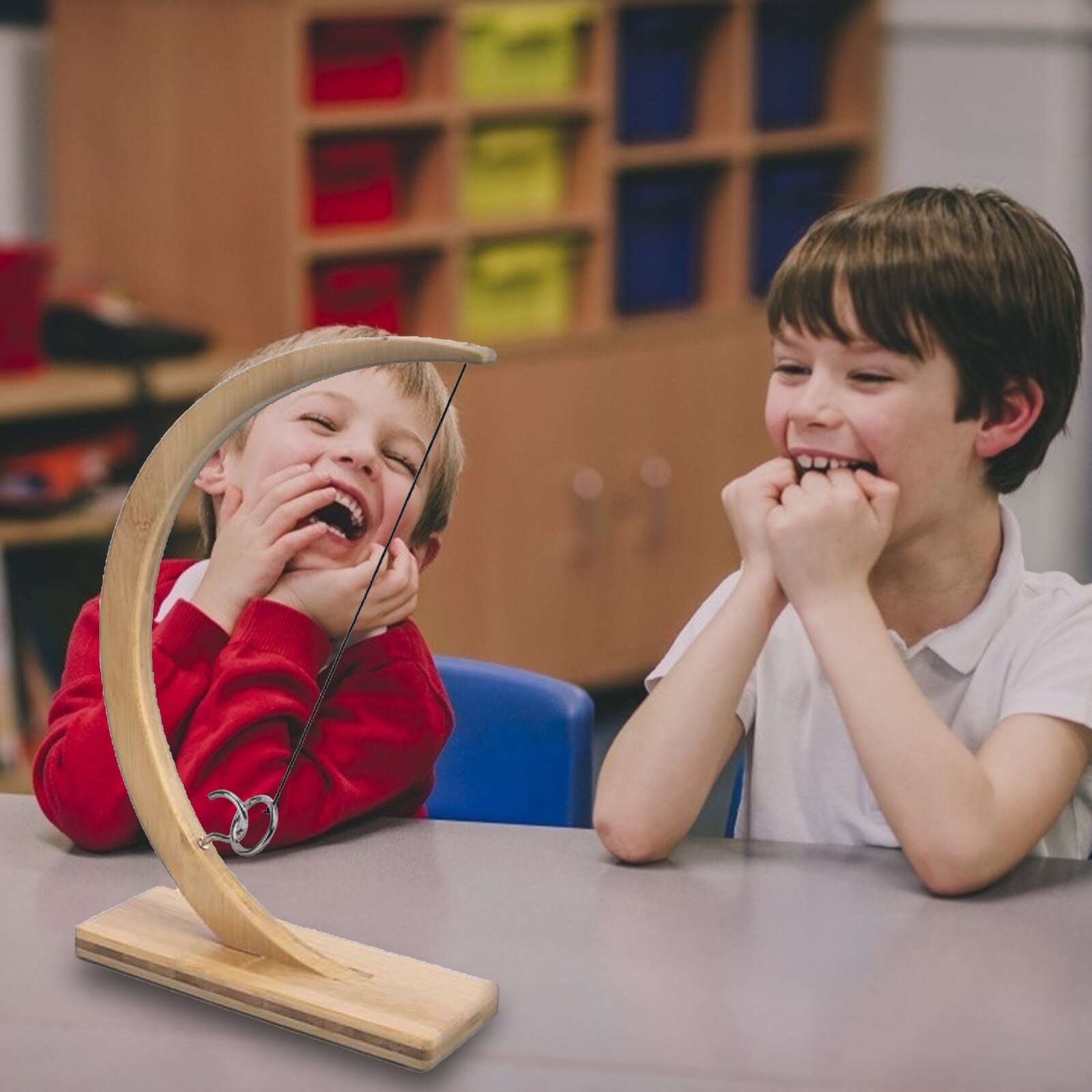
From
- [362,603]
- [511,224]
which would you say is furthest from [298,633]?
[511,224]

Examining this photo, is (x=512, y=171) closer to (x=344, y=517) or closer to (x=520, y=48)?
(x=520, y=48)

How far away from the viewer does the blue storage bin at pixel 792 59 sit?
4.09 m

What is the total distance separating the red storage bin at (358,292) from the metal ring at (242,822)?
2.26 m

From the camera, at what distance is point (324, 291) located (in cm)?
349

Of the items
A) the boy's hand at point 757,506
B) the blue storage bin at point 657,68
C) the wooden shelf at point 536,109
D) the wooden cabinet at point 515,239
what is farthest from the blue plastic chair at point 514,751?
the blue storage bin at point 657,68

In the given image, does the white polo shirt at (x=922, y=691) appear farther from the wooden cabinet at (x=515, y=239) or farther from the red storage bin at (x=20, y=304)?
the red storage bin at (x=20, y=304)

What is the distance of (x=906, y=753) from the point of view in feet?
4.02

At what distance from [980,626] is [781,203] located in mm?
2889

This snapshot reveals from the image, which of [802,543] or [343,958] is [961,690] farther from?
[343,958]

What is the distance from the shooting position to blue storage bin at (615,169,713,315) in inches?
155

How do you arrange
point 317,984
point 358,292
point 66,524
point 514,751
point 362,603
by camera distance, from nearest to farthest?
1. point 317,984
2. point 362,603
3. point 514,751
4. point 66,524
5. point 358,292

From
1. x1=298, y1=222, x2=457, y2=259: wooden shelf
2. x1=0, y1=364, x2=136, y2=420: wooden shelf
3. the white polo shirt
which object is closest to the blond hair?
the white polo shirt

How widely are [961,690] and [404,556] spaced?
0.45m

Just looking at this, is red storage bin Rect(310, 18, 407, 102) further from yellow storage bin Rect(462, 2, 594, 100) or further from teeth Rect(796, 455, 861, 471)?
teeth Rect(796, 455, 861, 471)
